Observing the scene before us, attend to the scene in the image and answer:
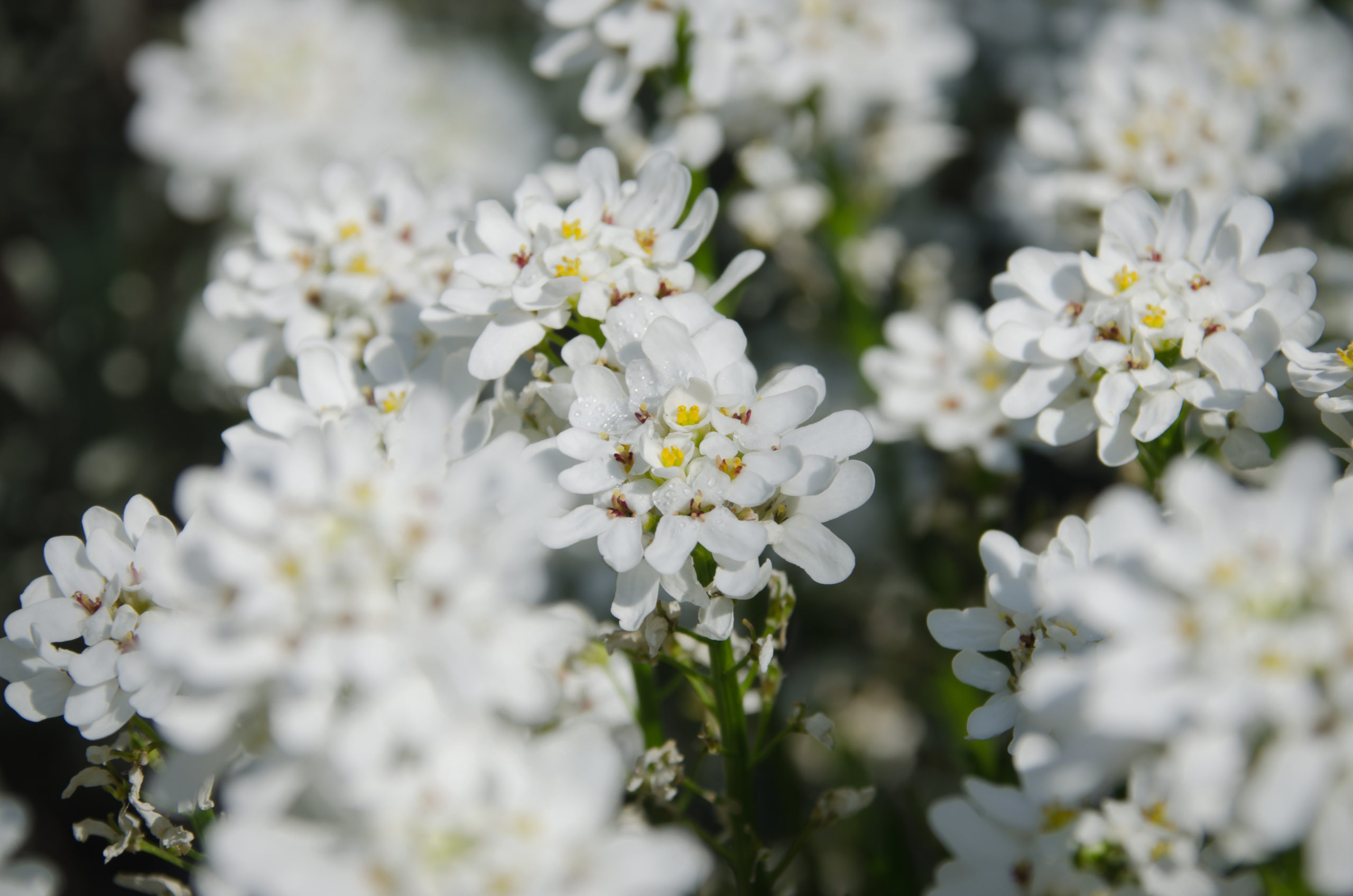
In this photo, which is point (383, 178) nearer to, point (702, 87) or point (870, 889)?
point (702, 87)

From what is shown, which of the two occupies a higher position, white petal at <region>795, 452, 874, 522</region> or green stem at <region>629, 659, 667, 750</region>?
white petal at <region>795, 452, 874, 522</region>

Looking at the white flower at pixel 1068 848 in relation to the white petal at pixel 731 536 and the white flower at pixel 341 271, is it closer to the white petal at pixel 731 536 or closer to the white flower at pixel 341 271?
the white petal at pixel 731 536

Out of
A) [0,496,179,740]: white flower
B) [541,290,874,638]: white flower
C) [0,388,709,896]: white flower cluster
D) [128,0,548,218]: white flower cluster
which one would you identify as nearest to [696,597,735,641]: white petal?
[541,290,874,638]: white flower

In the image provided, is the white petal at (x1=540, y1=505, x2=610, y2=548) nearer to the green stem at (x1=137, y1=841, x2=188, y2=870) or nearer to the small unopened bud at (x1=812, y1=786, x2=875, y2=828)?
the small unopened bud at (x1=812, y1=786, x2=875, y2=828)

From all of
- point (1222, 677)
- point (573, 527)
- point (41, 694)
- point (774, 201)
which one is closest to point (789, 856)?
point (573, 527)

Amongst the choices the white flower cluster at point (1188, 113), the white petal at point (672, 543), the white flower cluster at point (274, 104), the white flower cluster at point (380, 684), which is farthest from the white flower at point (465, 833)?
the white flower cluster at point (274, 104)

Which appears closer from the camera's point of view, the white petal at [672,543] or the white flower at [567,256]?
the white petal at [672,543]
